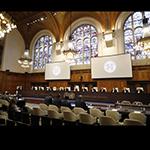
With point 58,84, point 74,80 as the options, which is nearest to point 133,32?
point 74,80

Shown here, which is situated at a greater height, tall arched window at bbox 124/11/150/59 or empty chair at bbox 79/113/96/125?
tall arched window at bbox 124/11/150/59

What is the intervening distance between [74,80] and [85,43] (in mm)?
3895

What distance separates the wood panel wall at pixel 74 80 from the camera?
12.0 m

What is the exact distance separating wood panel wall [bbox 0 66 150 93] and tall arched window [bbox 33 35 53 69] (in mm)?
1420

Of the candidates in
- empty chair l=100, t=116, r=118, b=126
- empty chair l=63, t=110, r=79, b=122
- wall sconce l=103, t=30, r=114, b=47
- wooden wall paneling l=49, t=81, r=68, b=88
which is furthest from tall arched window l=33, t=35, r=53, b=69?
empty chair l=100, t=116, r=118, b=126

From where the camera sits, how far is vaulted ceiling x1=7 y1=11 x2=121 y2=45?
1405 cm

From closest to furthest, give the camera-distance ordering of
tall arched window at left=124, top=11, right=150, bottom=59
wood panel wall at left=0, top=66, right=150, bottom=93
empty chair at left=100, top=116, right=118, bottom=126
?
empty chair at left=100, top=116, right=118, bottom=126
wood panel wall at left=0, top=66, right=150, bottom=93
tall arched window at left=124, top=11, right=150, bottom=59

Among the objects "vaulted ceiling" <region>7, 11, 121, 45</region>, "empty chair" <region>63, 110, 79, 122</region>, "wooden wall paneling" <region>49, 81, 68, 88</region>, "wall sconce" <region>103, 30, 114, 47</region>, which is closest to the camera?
"empty chair" <region>63, 110, 79, 122</region>

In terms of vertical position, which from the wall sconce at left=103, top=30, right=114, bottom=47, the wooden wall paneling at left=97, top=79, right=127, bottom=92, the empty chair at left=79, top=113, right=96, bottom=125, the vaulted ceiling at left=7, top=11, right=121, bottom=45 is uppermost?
the vaulted ceiling at left=7, top=11, right=121, bottom=45

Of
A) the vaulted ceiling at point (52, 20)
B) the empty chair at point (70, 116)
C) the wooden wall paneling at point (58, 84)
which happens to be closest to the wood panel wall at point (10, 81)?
the wooden wall paneling at point (58, 84)

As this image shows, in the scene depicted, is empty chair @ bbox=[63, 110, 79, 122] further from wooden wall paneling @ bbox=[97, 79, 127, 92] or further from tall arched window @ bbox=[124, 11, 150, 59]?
tall arched window @ bbox=[124, 11, 150, 59]

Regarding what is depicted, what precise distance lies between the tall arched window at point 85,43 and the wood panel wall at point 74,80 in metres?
1.37

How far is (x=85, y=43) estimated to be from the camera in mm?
15648

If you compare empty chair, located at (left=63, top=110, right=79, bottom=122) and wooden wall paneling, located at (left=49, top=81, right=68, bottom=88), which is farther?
wooden wall paneling, located at (left=49, top=81, right=68, bottom=88)
